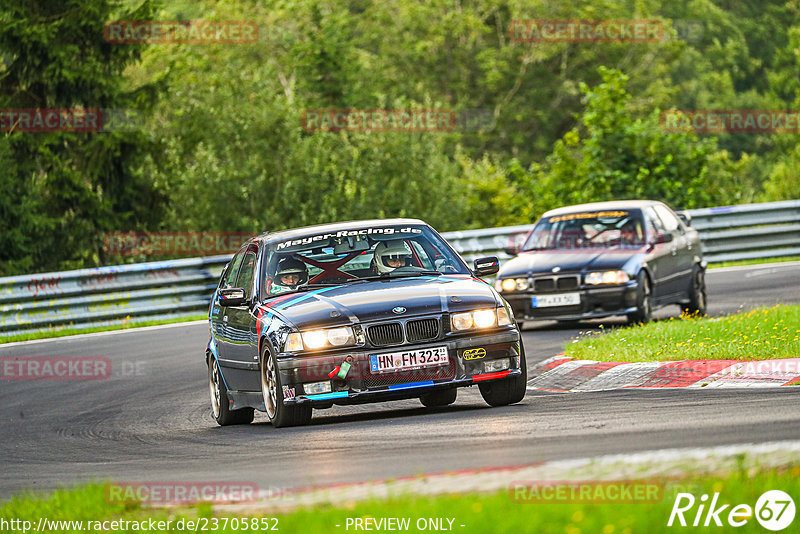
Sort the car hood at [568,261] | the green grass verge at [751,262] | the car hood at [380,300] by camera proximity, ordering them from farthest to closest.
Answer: the green grass verge at [751,262]
the car hood at [568,261]
the car hood at [380,300]

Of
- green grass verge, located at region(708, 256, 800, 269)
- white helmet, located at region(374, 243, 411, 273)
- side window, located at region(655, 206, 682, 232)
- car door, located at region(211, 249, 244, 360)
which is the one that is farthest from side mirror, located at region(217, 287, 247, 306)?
green grass verge, located at region(708, 256, 800, 269)

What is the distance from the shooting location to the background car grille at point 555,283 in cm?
1738

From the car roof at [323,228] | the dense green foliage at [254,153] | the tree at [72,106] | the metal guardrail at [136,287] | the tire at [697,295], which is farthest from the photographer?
the tree at [72,106]

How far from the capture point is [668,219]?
19172 millimetres

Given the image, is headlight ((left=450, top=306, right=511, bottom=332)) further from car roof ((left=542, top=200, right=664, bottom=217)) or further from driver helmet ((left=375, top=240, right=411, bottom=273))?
car roof ((left=542, top=200, right=664, bottom=217))

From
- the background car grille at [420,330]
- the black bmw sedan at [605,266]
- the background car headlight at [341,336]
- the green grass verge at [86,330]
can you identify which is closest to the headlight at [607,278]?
the black bmw sedan at [605,266]

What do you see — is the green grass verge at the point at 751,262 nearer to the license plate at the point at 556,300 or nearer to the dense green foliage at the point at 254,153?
the dense green foliage at the point at 254,153

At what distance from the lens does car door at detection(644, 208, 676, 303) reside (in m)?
17.8

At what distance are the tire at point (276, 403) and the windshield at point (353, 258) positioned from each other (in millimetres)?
763

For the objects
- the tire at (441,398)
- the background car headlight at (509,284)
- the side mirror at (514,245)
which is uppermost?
the tire at (441,398)

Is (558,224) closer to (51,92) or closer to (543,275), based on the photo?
(543,275)

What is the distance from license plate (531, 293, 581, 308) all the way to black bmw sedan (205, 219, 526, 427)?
5.50 metres

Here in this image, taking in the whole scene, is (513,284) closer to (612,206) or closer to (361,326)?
(612,206)

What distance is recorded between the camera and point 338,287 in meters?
11.0
